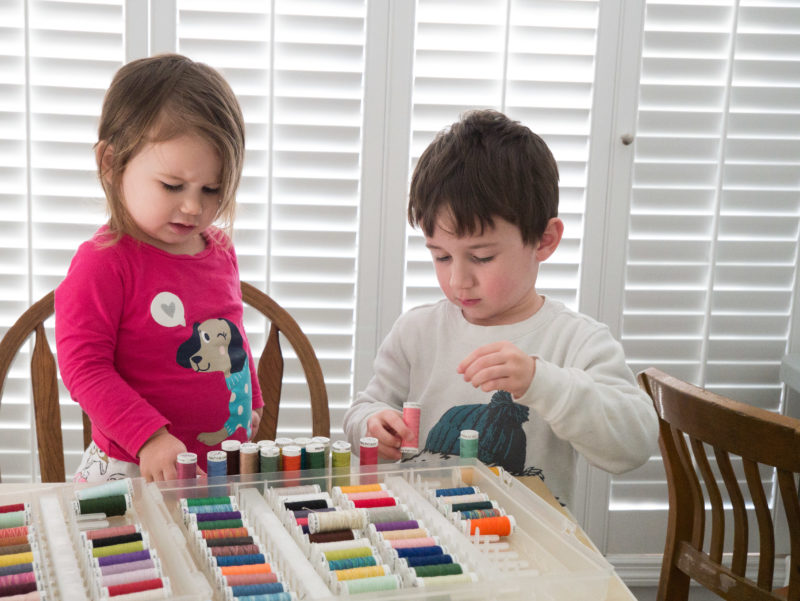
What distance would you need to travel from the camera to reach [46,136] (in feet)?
5.95

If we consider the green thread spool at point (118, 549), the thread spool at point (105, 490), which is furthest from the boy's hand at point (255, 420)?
the green thread spool at point (118, 549)

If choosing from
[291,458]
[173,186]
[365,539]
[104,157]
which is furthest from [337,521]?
[104,157]

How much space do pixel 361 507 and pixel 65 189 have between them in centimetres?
121

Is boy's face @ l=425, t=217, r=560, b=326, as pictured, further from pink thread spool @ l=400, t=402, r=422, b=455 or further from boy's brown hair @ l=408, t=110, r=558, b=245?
pink thread spool @ l=400, t=402, r=422, b=455

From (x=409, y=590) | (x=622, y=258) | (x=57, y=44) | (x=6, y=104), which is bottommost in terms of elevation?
(x=409, y=590)

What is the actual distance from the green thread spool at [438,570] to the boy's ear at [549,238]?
64cm

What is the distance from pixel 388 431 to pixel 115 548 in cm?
48

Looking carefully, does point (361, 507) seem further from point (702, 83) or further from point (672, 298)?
point (702, 83)

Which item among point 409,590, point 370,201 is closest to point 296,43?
point 370,201

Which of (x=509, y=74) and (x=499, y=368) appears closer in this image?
(x=499, y=368)

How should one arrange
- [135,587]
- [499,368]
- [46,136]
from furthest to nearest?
1. [46,136]
2. [499,368]
3. [135,587]

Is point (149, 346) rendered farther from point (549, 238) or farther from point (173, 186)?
point (549, 238)

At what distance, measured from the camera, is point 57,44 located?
1794 mm

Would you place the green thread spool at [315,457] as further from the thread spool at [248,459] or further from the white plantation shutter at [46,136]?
the white plantation shutter at [46,136]
